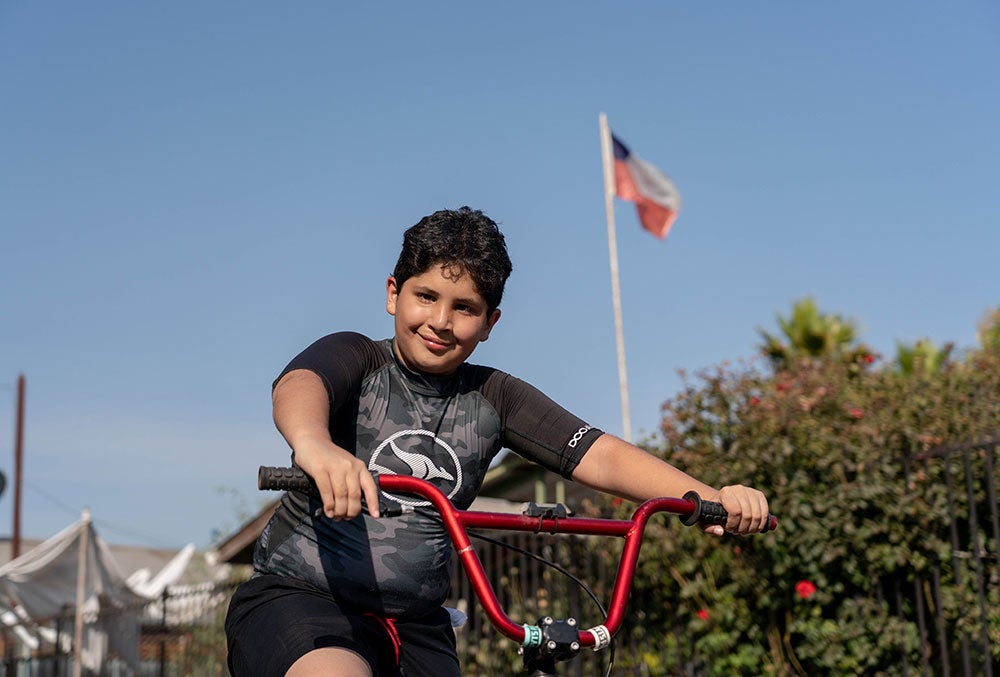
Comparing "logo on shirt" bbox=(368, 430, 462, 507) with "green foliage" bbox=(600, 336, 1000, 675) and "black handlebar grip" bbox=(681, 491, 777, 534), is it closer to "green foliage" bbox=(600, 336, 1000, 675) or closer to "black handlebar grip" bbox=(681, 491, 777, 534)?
"black handlebar grip" bbox=(681, 491, 777, 534)

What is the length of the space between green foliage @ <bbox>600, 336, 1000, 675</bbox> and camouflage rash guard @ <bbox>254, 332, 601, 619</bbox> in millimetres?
4238

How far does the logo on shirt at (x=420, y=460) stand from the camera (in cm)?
309

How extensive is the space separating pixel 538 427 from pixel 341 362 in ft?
2.05

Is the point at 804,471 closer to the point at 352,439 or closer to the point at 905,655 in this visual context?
the point at 905,655

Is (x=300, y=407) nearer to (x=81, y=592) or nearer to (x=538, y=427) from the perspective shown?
(x=538, y=427)

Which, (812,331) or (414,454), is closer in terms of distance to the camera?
(414,454)

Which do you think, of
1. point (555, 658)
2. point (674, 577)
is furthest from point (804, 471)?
point (555, 658)

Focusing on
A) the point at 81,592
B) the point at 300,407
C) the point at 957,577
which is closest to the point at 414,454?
the point at 300,407

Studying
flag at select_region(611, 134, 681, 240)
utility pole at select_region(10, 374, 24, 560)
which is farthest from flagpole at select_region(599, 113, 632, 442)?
utility pole at select_region(10, 374, 24, 560)

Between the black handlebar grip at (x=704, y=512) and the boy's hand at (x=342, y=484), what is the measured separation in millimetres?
905

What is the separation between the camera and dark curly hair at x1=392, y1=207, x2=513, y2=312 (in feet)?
9.96

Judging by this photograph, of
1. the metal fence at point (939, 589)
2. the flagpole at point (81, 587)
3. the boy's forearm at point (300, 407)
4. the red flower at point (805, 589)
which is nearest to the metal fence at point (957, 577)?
the metal fence at point (939, 589)

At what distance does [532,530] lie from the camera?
2.63m

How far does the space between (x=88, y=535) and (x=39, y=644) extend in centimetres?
398
